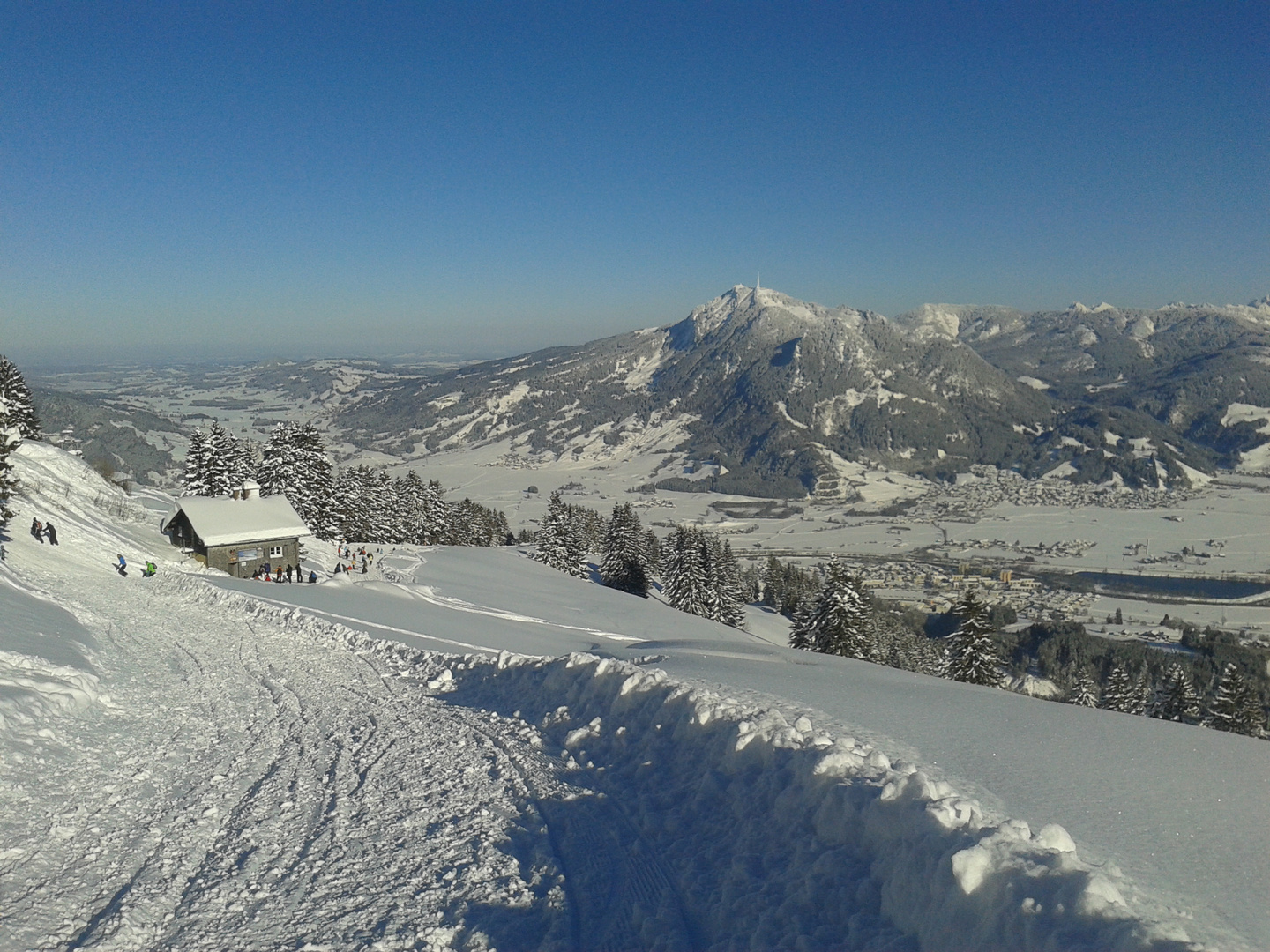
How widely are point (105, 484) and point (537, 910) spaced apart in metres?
53.9

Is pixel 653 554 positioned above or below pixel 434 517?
below

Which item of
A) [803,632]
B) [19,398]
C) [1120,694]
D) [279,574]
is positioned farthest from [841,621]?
[19,398]

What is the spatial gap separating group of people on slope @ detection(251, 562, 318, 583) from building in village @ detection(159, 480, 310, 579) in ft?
2.34

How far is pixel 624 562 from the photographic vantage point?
55.0m

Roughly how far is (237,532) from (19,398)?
799 inches

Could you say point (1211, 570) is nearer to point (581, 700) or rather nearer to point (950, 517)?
point (950, 517)

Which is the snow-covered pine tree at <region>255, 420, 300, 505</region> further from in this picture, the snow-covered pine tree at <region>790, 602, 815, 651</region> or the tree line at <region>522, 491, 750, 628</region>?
the snow-covered pine tree at <region>790, 602, 815, 651</region>

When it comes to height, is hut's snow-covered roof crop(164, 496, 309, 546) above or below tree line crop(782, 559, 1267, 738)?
above

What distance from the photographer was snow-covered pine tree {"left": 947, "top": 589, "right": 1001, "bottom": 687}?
105 feet

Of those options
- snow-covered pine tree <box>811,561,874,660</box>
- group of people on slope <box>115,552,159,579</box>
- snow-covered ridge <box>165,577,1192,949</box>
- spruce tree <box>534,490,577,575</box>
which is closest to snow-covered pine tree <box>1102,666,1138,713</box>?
snow-covered pine tree <box>811,561,874,660</box>

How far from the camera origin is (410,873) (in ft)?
21.2

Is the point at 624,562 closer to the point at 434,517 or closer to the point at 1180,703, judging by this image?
the point at 434,517

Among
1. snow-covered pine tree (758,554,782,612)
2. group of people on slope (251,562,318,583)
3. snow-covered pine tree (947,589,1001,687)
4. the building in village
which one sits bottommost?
snow-covered pine tree (758,554,782,612)

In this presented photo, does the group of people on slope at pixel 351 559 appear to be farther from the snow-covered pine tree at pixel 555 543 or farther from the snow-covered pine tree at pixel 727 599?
the snow-covered pine tree at pixel 727 599
